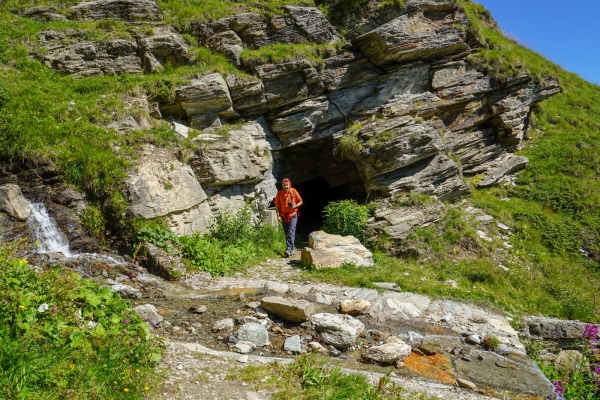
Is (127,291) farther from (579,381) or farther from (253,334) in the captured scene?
(579,381)

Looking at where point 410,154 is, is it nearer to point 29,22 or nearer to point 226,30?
point 226,30

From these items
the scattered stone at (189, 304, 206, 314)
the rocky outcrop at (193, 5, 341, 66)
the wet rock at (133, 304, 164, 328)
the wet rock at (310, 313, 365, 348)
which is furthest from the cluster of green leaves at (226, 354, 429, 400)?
the rocky outcrop at (193, 5, 341, 66)

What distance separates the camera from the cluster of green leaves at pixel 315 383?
15.6 ft

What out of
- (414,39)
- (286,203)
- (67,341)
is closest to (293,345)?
(67,341)

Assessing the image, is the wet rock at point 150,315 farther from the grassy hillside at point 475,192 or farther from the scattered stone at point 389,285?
the scattered stone at point 389,285

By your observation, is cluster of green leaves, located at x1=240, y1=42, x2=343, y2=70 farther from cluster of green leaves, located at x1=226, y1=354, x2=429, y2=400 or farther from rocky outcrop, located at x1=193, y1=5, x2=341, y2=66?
cluster of green leaves, located at x1=226, y1=354, x2=429, y2=400

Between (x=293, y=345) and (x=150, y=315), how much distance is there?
8.05ft

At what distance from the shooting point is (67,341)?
14.7 ft

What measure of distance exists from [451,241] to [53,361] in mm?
12087

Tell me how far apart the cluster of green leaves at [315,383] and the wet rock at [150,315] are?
6.99 ft

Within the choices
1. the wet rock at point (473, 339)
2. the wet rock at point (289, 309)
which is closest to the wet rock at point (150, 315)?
the wet rock at point (289, 309)

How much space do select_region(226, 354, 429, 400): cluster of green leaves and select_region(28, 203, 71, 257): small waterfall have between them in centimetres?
693

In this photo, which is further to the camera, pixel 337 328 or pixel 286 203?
pixel 286 203

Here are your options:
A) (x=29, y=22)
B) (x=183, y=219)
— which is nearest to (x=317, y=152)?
(x=183, y=219)
